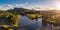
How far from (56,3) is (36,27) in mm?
327

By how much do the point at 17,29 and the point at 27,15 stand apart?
18 cm

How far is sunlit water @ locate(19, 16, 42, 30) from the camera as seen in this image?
100 centimetres

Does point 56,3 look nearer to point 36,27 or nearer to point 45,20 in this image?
point 45,20

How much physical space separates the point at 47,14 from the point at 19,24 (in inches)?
12.2

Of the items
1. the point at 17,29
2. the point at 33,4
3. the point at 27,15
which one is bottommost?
the point at 17,29

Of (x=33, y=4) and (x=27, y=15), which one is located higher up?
(x=33, y=4)

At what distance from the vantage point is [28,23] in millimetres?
1002

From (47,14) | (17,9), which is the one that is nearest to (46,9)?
(47,14)

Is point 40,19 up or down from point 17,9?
down

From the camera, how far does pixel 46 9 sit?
1.00 metres

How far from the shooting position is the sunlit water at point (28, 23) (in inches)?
39.2

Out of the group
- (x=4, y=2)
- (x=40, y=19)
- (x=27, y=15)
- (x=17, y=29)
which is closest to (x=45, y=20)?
(x=40, y=19)

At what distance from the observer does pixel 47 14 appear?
1000 mm

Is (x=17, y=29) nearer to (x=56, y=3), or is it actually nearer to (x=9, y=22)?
(x=9, y=22)
